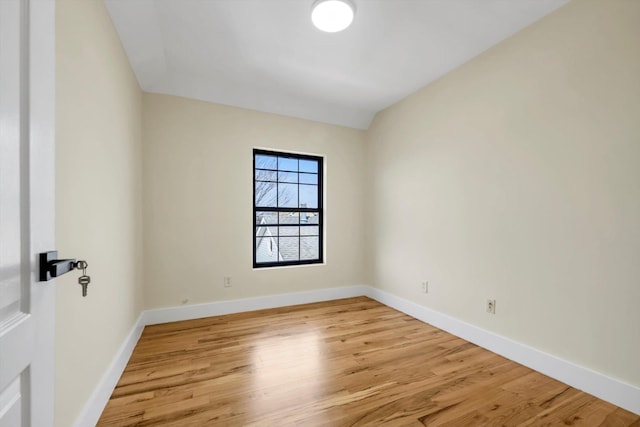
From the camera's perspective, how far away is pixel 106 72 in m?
1.77

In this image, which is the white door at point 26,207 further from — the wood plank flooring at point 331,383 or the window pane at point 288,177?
the window pane at point 288,177

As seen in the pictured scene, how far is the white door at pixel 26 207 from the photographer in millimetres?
551

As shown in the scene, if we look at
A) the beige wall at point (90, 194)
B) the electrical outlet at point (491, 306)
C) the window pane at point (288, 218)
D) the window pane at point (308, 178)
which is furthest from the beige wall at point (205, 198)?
the electrical outlet at point (491, 306)

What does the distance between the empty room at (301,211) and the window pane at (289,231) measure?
29 millimetres

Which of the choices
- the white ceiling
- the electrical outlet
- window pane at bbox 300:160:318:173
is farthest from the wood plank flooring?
the white ceiling

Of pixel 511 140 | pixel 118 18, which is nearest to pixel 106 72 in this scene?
pixel 118 18

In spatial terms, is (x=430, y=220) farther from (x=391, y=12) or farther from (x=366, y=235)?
(x=391, y=12)

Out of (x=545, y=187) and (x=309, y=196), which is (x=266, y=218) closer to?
(x=309, y=196)

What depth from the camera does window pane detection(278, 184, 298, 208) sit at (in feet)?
12.2

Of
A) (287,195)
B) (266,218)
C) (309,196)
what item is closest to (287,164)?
(287,195)

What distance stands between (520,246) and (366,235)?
82.4 inches

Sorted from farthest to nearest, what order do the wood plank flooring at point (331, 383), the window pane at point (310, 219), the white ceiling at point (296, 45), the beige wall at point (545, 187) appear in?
1. the window pane at point (310, 219)
2. the white ceiling at point (296, 45)
3. the beige wall at point (545, 187)
4. the wood plank flooring at point (331, 383)

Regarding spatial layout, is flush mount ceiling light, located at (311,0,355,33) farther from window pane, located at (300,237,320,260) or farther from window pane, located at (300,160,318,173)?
window pane, located at (300,237,320,260)

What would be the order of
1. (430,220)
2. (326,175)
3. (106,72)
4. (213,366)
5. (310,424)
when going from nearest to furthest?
(310,424) → (106,72) → (213,366) → (430,220) → (326,175)
